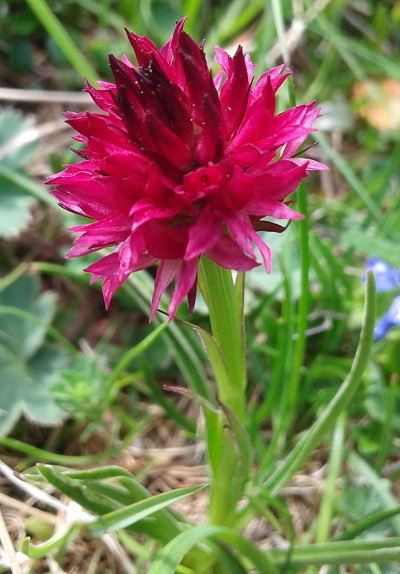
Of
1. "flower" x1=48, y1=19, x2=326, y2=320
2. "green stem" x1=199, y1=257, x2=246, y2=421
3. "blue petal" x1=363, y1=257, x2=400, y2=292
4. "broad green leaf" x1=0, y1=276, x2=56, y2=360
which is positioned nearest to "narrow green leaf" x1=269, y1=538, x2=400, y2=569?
"green stem" x1=199, y1=257, x2=246, y2=421

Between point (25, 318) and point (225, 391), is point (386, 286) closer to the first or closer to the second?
point (225, 391)

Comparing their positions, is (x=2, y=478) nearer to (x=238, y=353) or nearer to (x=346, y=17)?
(x=238, y=353)

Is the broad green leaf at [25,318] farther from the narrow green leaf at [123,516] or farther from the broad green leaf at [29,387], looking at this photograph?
the narrow green leaf at [123,516]

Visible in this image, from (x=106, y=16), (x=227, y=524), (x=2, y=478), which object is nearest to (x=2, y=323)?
(x=2, y=478)

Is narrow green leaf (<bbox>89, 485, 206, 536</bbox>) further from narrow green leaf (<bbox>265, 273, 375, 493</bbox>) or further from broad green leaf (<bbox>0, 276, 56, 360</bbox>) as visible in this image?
broad green leaf (<bbox>0, 276, 56, 360</bbox>)

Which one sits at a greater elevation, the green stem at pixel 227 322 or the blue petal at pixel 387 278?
the blue petal at pixel 387 278

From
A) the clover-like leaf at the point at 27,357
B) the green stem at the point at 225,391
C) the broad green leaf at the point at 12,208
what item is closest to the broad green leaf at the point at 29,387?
the clover-like leaf at the point at 27,357
